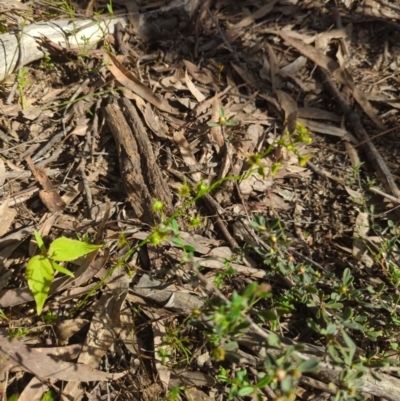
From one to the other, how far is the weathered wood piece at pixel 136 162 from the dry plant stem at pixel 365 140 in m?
1.28

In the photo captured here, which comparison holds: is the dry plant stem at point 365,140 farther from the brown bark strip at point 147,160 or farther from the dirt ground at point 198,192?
the brown bark strip at point 147,160

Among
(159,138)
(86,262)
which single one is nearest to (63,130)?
(159,138)

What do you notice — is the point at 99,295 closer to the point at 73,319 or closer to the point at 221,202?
the point at 73,319

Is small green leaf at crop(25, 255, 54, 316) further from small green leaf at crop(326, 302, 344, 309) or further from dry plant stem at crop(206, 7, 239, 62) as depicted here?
dry plant stem at crop(206, 7, 239, 62)

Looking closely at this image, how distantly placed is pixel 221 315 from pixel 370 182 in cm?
143

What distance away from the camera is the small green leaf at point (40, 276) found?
2.06 meters

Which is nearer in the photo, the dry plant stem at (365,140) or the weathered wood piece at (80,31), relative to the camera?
the dry plant stem at (365,140)

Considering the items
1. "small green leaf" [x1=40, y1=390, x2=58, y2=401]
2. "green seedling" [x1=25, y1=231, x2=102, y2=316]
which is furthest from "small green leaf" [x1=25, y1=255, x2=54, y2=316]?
"small green leaf" [x1=40, y1=390, x2=58, y2=401]

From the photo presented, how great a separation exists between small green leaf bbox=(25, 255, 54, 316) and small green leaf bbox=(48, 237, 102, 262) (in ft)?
0.17

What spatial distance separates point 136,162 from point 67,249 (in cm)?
67

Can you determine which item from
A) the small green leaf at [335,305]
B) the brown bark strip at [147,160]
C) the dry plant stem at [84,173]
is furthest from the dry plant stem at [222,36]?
the small green leaf at [335,305]

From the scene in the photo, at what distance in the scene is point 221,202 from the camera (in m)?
2.55

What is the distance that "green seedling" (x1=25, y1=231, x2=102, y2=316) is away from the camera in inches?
81.2

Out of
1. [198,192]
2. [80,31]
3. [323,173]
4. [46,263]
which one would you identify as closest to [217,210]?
[198,192]
